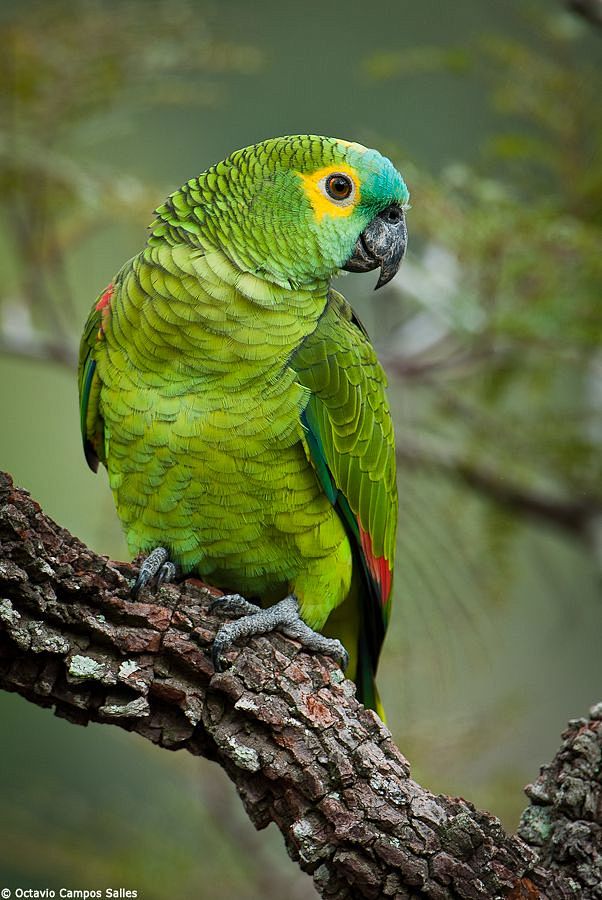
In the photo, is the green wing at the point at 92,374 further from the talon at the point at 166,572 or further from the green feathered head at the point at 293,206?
the talon at the point at 166,572

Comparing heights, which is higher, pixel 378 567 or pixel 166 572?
pixel 378 567

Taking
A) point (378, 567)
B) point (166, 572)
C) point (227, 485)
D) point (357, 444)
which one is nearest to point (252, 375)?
point (227, 485)

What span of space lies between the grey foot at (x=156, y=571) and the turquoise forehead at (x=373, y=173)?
884 mm

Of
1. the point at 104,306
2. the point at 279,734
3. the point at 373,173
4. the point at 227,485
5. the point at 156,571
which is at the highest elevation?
the point at 373,173

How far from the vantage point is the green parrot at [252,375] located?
187 centimetres

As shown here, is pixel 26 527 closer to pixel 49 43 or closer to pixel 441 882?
pixel 441 882

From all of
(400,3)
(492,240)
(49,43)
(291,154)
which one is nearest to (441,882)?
(291,154)

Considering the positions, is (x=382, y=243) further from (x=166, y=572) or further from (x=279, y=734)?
(x=279, y=734)

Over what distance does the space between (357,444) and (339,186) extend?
0.57 meters

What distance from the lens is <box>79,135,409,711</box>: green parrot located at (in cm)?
187

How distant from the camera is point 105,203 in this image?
9.17ft

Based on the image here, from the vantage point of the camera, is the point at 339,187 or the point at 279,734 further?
the point at 339,187

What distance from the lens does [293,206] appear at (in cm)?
192

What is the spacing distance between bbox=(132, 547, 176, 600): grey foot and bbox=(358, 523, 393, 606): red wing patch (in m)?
0.46
